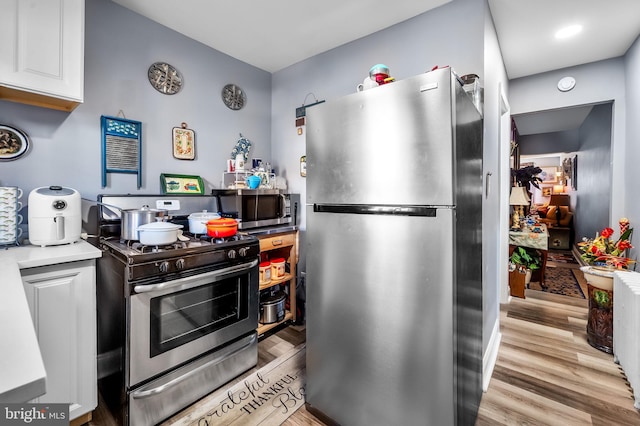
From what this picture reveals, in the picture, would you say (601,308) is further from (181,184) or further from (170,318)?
(181,184)

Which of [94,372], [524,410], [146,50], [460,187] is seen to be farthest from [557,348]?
[146,50]

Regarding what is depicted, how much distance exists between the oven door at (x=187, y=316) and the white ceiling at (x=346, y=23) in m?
1.88

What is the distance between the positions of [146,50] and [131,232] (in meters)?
1.47

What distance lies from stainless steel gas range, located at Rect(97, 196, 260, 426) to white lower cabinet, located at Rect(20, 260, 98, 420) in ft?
0.38

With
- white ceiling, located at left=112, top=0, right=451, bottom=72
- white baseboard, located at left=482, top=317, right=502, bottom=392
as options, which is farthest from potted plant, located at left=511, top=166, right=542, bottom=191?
white ceiling, located at left=112, top=0, right=451, bottom=72

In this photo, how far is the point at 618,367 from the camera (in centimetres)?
212

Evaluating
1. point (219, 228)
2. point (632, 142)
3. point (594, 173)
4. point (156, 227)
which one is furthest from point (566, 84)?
point (156, 227)

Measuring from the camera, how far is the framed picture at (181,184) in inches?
94.0

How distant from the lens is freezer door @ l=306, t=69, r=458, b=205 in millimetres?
1168

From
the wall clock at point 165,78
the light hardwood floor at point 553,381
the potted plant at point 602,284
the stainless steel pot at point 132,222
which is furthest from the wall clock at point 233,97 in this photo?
the potted plant at point 602,284

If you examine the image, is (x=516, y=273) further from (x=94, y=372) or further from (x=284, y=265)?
(x=94, y=372)

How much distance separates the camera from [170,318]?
1.68 meters

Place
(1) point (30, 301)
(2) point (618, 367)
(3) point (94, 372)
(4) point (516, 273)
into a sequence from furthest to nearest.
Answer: (4) point (516, 273) < (2) point (618, 367) < (3) point (94, 372) < (1) point (30, 301)

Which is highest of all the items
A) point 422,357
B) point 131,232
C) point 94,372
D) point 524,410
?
point 131,232
